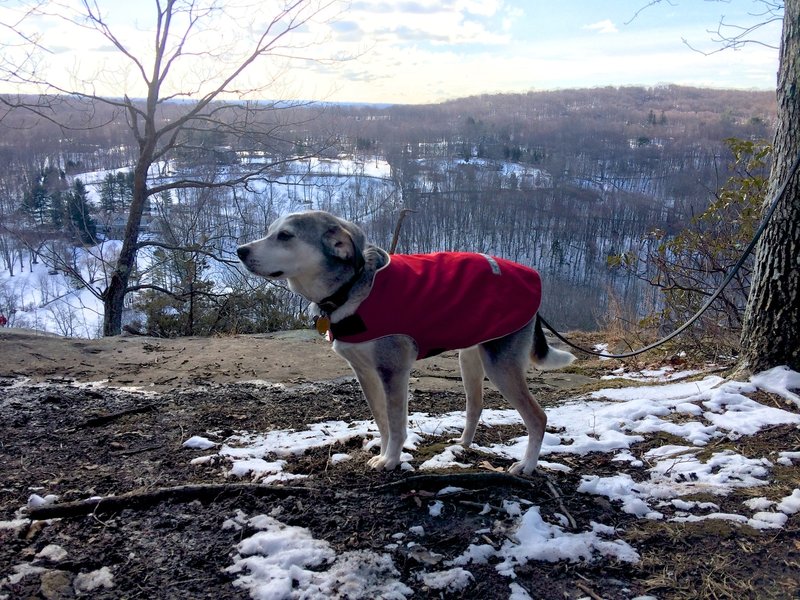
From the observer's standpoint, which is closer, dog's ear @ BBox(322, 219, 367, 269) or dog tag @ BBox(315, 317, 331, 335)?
dog's ear @ BBox(322, 219, 367, 269)

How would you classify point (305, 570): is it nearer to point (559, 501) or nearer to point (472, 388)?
point (559, 501)

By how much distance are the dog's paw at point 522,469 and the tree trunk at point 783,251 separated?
9.57 feet

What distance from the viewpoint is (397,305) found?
13.6ft

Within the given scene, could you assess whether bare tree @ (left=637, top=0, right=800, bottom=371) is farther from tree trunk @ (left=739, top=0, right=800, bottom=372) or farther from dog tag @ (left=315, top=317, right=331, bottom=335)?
dog tag @ (left=315, top=317, right=331, bottom=335)

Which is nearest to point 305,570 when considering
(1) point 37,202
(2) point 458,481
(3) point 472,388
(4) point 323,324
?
(2) point 458,481

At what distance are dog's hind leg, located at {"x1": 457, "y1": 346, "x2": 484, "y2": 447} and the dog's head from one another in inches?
52.0

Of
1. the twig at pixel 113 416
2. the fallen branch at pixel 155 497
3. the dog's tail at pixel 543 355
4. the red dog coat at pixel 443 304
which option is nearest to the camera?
the fallen branch at pixel 155 497

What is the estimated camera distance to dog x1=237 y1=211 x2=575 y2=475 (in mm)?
4156

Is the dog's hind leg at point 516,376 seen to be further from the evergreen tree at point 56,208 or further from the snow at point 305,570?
the evergreen tree at point 56,208

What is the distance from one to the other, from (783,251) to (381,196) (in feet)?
227

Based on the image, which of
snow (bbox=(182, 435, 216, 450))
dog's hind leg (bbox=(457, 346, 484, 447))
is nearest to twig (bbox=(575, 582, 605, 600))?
dog's hind leg (bbox=(457, 346, 484, 447))

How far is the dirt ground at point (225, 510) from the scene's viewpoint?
2.80 m

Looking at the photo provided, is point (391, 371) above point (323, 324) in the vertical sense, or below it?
below

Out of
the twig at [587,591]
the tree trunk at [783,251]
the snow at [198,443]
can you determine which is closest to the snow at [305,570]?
the twig at [587,591]
